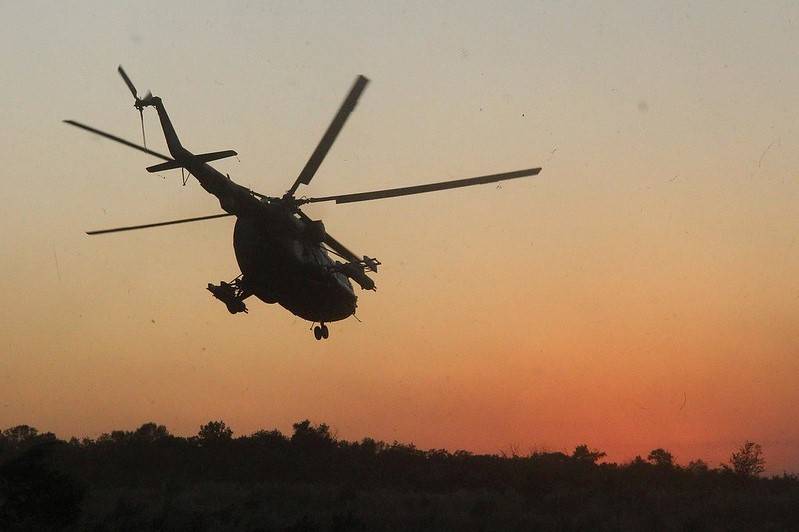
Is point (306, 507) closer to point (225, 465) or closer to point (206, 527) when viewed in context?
point (206, 527)

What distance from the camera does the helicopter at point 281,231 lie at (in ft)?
77.0

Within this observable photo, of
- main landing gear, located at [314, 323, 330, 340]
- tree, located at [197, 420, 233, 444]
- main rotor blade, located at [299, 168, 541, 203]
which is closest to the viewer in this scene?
main rotor blade, located at [299, 168, 541, 203]

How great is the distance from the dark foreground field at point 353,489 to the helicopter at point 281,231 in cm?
816

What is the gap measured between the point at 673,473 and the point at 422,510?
18809mm

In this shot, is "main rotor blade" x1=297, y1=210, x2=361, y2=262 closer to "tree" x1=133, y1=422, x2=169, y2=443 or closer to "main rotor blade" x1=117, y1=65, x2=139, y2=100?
"main rotor blade" x1=117, y1=65, x2=139, y2=100

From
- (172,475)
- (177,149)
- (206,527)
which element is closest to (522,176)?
(177,149)

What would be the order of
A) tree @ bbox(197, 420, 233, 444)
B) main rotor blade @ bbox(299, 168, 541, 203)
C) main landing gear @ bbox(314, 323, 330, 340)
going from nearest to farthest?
main rotor blade @ bbox(299, 168, 541, 203), main landing gear @ bbox(314, 323, 330, 340), tree @ bbox(197, 420, 233, 444)

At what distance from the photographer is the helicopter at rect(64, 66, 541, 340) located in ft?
77.0

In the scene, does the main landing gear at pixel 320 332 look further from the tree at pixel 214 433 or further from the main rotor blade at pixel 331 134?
the tree at pixel 214 433

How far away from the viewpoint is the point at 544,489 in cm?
4709

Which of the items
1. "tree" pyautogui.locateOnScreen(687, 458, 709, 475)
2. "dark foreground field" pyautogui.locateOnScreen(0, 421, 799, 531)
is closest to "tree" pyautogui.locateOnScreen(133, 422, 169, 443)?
"dark foreground field" pyautogui.locateOnScreen(0, 421, 799, 531)

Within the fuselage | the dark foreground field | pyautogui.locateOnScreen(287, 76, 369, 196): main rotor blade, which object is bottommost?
the dark foreground field

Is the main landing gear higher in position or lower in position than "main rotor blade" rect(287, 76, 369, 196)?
lower

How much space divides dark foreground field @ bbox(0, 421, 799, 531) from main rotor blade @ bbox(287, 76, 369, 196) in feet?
35.1
